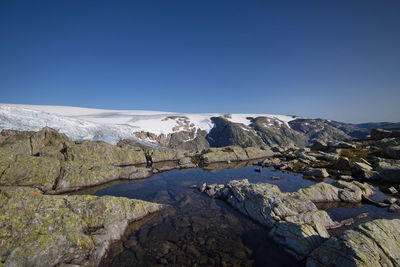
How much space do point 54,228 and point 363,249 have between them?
627 inches

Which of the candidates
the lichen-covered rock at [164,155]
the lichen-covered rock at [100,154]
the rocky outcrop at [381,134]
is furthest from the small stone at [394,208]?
the rocky outcrop at [381,134]

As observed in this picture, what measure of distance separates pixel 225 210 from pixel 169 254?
6899 millimetres

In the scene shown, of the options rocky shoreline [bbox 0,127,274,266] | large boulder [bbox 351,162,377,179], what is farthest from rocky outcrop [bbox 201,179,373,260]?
rocky shoreline [bbox 0,127,274,266]

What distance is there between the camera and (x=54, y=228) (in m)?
9.43

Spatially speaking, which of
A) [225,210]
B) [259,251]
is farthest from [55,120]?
[259,251]

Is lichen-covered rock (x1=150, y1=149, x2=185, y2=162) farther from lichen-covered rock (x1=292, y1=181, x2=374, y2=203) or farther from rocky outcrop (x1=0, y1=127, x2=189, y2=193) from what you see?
lichen-covered rock (x1=292, y1=181, x2=374, y2=203)

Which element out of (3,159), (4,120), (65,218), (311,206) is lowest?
(311,206)

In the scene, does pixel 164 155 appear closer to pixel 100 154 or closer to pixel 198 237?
pixel 100 154

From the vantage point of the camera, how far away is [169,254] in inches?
384

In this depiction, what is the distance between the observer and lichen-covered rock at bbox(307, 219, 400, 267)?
23.9 feet

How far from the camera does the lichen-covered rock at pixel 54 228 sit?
Result: 318 inches

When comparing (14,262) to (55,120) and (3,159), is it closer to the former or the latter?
(3,159)

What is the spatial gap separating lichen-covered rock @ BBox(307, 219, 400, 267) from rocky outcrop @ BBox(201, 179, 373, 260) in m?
1.26

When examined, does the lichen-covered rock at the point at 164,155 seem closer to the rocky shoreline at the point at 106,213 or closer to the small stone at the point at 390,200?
the rocky shoreline at the point at 106,213
